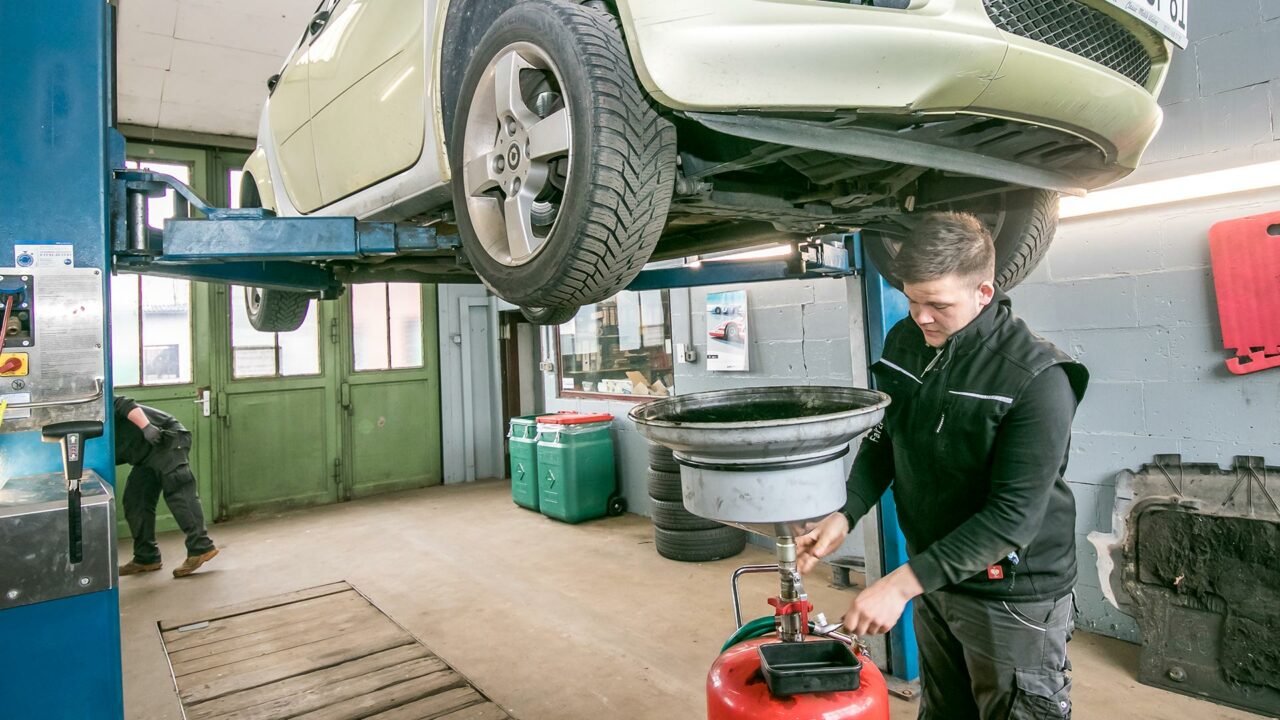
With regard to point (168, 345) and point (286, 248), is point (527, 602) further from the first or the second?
point (168, 345)

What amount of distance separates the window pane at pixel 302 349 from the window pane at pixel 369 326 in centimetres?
36

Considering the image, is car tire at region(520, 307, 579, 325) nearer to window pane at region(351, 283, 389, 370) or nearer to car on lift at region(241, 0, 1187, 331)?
car on lift at region(241, 0, 1187, 331)

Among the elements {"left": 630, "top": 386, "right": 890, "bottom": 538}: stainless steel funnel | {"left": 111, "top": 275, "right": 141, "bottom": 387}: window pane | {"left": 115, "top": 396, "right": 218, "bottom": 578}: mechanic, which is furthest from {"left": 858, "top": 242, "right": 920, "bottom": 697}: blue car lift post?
{"left": 111, "top": 275, "right": 141, "bottom": 387}: window pane

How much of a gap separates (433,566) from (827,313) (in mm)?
3049

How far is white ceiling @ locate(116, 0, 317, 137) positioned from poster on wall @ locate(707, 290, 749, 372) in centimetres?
320

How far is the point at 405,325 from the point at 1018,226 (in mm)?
6455

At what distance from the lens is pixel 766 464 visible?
51.1 inches

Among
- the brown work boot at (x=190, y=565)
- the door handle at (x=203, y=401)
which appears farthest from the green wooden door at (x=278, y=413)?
the brown work boot at (x=190, y=565)

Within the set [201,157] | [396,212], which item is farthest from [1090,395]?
[201,157]

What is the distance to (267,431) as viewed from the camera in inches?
257

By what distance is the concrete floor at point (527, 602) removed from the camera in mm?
2795

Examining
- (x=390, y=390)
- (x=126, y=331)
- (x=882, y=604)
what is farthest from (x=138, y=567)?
(x=882, y=604)

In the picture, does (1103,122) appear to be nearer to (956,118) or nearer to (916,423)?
(956,118)

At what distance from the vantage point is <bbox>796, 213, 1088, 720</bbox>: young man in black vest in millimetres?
1432
